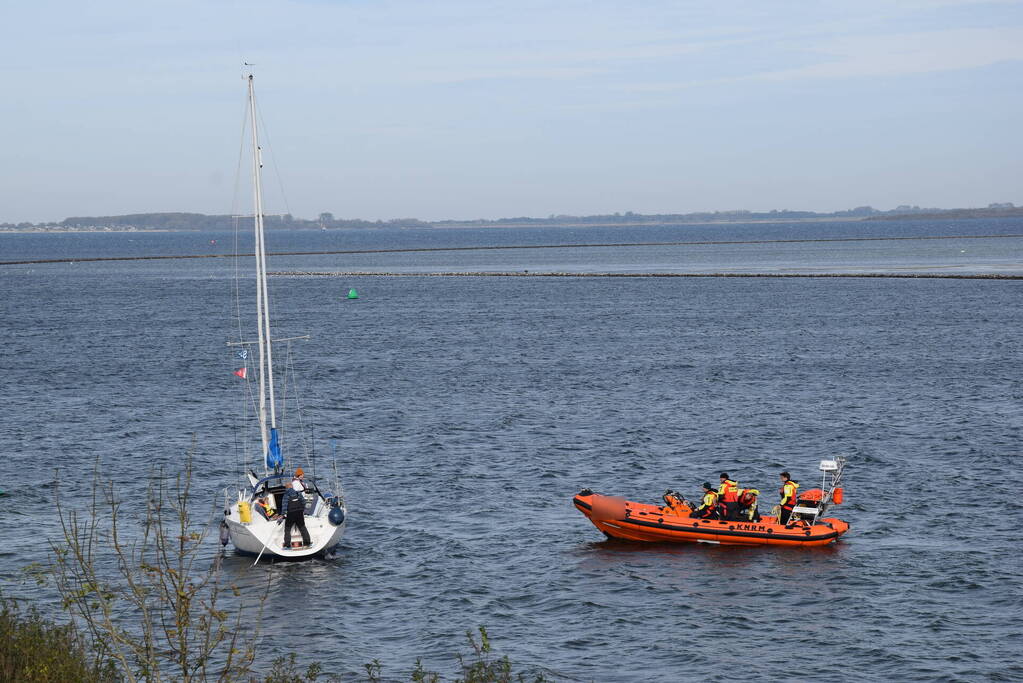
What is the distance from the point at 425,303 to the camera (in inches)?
4715

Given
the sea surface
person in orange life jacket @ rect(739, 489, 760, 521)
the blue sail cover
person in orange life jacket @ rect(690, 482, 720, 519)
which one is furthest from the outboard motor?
person in orange life jacket @ rect(739, 489, 760, 521)

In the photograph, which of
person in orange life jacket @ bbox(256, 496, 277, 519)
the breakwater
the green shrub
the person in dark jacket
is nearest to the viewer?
the green shrub

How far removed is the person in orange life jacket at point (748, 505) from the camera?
3278cm

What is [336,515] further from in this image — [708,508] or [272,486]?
[708,508]

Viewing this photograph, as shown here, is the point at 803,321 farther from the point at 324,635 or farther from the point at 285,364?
the point at 324,635

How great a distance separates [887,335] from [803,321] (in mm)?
11727

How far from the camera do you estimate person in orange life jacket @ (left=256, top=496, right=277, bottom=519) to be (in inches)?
1235

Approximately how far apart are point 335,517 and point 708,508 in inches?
424

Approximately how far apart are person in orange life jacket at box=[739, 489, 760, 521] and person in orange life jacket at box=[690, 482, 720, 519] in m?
0.74

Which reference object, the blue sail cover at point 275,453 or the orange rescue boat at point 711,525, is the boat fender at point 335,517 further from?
the orange rescue boat at point 711,525

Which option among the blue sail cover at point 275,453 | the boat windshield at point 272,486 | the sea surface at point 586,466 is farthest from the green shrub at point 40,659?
the blue sail cover at point 275,453

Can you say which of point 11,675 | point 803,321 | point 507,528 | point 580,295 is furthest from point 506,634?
point 580,295

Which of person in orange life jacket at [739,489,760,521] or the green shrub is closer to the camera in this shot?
the green shrub

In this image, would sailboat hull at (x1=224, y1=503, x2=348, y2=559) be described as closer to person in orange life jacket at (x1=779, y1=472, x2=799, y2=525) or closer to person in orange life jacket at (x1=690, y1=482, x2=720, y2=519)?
person in orange life jacket at (x1=690, y1=482, x2=720, y2=519)
